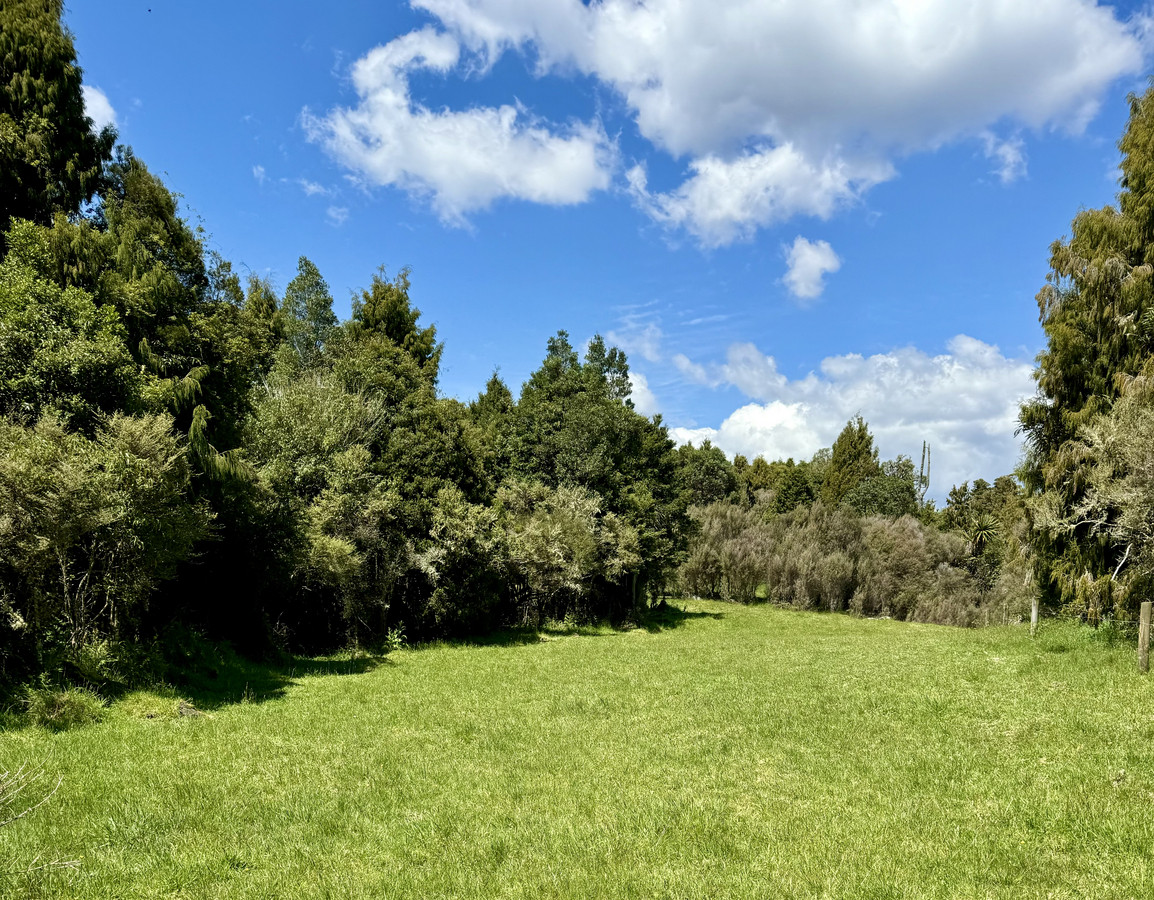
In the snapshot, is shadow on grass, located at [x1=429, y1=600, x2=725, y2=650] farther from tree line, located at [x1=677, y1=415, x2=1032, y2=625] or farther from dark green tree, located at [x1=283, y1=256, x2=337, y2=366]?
dark green tree, located at [x1=283, y1=256, x2=337, y2=366]

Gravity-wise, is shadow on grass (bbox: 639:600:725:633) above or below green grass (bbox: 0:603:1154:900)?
below

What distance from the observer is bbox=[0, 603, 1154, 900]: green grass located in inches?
242

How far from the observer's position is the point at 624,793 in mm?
8578

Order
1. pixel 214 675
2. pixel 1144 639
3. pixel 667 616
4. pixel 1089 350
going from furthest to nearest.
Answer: pixel 667 616
pixel 1089 350
pixel 214 675
pixel 1144 639

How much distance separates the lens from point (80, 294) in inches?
521

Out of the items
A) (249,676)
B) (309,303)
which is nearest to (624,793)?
(249,676)

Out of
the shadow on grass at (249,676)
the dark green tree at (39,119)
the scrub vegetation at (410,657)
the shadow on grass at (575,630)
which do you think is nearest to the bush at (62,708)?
the scrub vegetation at (410,657)

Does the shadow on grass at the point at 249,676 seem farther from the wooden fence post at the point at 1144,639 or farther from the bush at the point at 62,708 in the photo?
the wooden fence post at the point at 1144,639

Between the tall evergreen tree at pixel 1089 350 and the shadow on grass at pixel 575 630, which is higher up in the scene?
the tall evergreen tree at pixel 1089 350

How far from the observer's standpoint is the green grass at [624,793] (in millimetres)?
6137

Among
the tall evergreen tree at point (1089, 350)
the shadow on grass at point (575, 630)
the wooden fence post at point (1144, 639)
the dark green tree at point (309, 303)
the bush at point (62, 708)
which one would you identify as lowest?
the shadow on grass at point (575, 630)

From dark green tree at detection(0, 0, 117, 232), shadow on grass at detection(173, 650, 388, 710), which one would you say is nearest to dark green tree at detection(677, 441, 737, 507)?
shadow on grass at detection(173, 650, 388, 710)

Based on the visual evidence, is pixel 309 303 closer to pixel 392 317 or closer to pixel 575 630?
pixel 392 317

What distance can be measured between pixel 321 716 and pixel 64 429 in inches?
294
